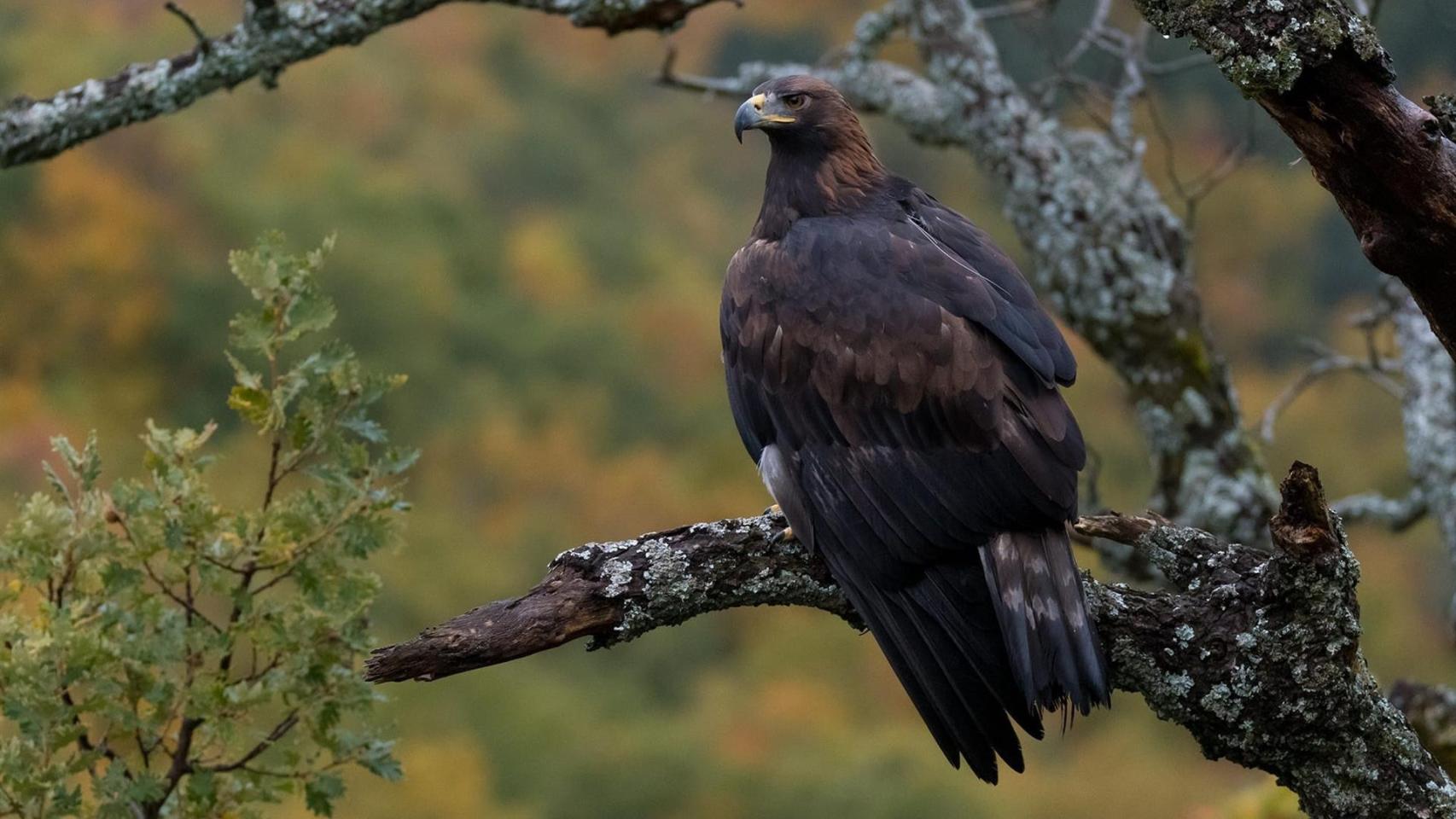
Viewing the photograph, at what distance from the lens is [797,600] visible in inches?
159

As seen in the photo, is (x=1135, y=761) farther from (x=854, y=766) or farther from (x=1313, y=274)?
(x=1313, y=274)

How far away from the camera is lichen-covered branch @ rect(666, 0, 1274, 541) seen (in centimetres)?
600

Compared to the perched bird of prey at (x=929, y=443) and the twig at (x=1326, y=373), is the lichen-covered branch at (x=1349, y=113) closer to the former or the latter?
the perched bird of prey at (x=929, y=443)

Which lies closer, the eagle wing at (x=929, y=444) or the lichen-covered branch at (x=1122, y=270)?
the eagle wing at (x=929, y=444)

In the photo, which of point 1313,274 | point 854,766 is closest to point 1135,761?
point 854,766

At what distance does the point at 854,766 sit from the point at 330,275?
29.4 feet

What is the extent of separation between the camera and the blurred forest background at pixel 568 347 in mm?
18031

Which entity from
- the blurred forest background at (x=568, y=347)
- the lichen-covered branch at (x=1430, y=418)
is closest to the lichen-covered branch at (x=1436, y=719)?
the lichen-covered branch at (x=1430, y=418)

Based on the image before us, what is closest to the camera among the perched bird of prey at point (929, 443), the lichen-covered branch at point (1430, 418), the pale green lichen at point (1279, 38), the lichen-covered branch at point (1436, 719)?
the pale green lichen at point (1279, 38)

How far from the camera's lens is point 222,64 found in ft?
16.8

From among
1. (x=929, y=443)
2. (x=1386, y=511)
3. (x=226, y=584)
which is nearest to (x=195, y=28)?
(x=226, y=584)

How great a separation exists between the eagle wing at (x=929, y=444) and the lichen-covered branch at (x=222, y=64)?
124cm

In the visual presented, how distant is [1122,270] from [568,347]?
1809 cm

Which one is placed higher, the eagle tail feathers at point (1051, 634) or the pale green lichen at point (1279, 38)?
the pale green lichen at point (1279, 38)
